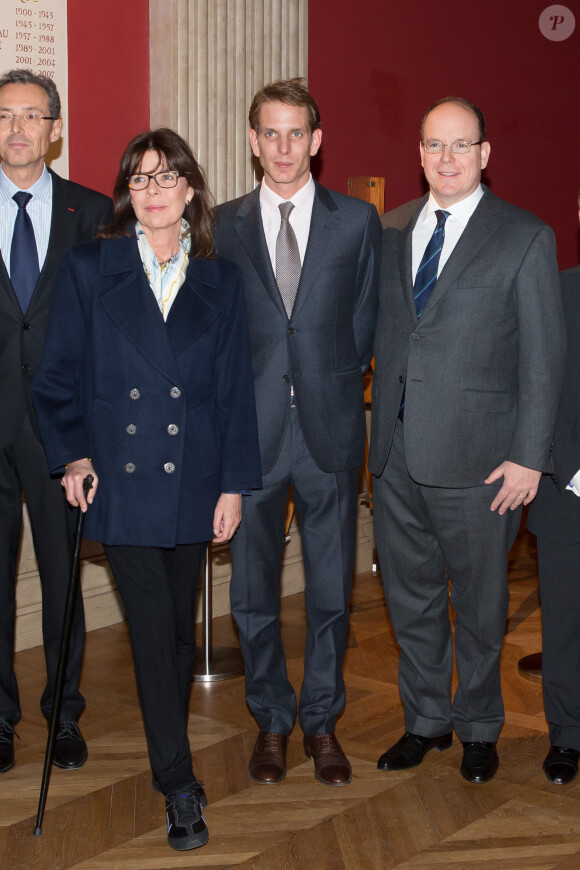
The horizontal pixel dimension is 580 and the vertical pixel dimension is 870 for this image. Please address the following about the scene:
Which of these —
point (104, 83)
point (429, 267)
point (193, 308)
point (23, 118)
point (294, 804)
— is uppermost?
point (104, 83)

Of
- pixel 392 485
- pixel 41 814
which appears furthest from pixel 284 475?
pixel 41 814

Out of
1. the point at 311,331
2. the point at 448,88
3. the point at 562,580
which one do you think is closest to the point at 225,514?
the point at 311,331

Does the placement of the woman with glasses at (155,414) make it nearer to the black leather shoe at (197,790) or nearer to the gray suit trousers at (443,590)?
the black leather shoe at (197,790)

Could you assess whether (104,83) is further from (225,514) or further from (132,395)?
(225,514)

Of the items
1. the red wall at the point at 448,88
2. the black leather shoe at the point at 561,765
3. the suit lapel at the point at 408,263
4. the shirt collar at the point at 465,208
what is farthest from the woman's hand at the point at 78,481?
the red wall at the point at 448,88

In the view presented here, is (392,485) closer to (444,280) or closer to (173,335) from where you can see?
(444,280)

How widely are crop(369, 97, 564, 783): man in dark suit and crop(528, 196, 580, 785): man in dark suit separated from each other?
5.9 inches

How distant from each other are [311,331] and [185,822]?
1.34m

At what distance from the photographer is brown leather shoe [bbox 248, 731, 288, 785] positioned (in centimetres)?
323

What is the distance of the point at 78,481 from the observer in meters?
2.75

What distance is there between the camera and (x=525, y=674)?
4.21 meters

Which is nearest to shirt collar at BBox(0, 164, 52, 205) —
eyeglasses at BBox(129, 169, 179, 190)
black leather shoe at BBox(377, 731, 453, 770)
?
eyeglasses at BBox(129, 169, 179, 190)

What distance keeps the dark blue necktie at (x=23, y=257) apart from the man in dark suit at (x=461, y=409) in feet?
3.33

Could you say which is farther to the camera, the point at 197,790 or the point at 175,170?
the point at 197,790
